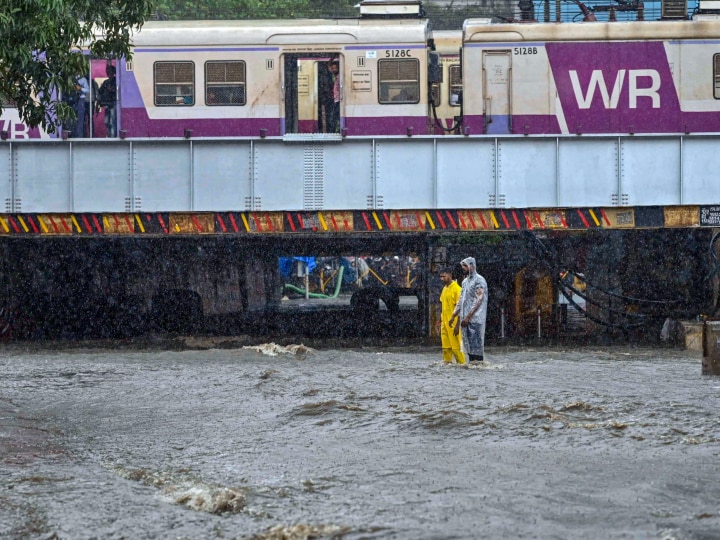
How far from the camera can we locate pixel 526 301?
2081 centimetres

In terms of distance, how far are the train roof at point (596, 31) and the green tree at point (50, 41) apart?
681 centimetres

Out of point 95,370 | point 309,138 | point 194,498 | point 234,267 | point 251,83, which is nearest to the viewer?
point 194,498

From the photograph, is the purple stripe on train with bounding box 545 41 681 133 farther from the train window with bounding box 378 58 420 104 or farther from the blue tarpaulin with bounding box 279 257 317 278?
the blue tarpaulin with bounding box 279 257 317 278

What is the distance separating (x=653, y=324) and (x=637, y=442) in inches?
433

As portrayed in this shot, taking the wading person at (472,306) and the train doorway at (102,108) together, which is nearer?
the wading person at (472,306)

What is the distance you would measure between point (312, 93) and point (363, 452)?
1123 cm

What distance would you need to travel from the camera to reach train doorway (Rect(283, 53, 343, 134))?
1867 cm

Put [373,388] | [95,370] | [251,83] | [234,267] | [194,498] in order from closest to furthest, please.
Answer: [194,498] → [373,388] → [95,370] → [251,83] → [234,267]

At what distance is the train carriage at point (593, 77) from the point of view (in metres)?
18.7

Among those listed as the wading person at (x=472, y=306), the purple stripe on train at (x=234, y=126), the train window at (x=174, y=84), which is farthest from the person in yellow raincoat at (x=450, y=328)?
the train window at (x=174, y=84)

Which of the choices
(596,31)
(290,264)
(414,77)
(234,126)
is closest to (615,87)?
(596,31)

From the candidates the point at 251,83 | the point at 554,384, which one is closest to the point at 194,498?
the point at 554,384

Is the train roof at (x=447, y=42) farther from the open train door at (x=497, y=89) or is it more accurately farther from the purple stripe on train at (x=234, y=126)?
the purple stripe on train at (x=234, y=126)

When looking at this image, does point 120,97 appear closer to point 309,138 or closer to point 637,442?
point 309,138
